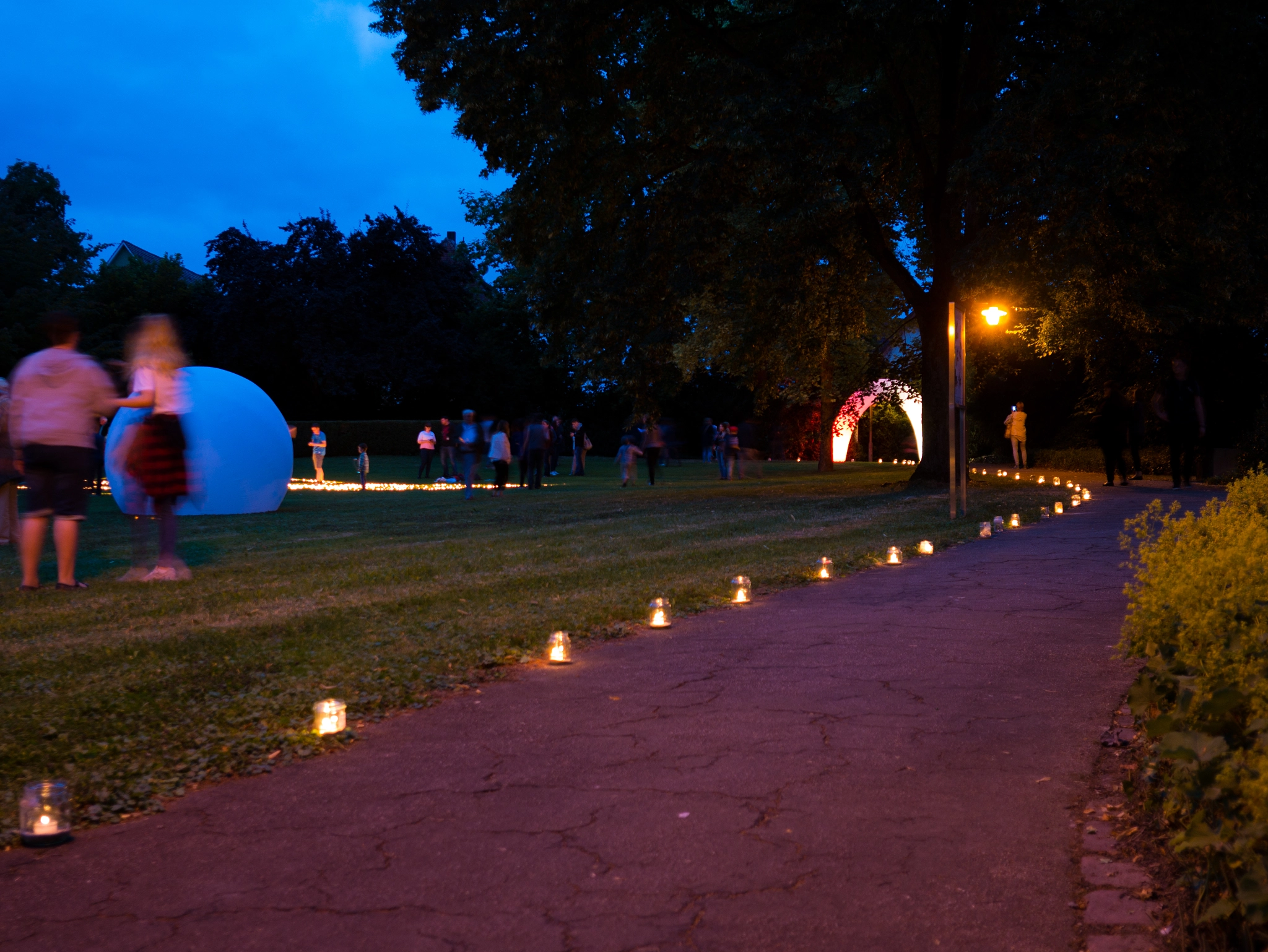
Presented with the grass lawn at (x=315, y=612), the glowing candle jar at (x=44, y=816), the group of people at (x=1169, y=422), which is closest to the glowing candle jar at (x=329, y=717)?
the grass lawn at (x=315, y=612)

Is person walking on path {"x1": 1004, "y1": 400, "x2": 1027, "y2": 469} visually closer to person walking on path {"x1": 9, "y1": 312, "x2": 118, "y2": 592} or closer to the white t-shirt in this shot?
the white t-shirt


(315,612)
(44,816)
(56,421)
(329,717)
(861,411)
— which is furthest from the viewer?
(861,411)

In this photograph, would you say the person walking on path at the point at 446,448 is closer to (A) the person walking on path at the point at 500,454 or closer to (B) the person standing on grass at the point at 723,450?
(A) the person walking on path at the point at 500,454

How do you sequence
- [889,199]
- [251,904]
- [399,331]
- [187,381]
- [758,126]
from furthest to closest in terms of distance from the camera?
[399,331], [889,199], [187,381], [758,126], [251,904]

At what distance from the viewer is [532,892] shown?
11.5ft

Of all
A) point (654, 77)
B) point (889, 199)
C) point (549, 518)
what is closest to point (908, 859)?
point (549, 518)

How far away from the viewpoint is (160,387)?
977cm

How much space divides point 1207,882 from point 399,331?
53.1 m

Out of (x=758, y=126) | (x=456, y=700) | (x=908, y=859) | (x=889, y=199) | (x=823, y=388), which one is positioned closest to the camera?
(x=908, y=859)

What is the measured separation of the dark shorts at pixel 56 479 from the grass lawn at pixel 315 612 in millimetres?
747

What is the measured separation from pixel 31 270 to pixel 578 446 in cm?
2254

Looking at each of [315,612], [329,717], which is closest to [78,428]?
[315,612]

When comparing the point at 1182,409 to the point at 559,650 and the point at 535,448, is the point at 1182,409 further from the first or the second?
the point at 559,650

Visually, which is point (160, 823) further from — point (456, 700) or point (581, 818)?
point (456, 700)
